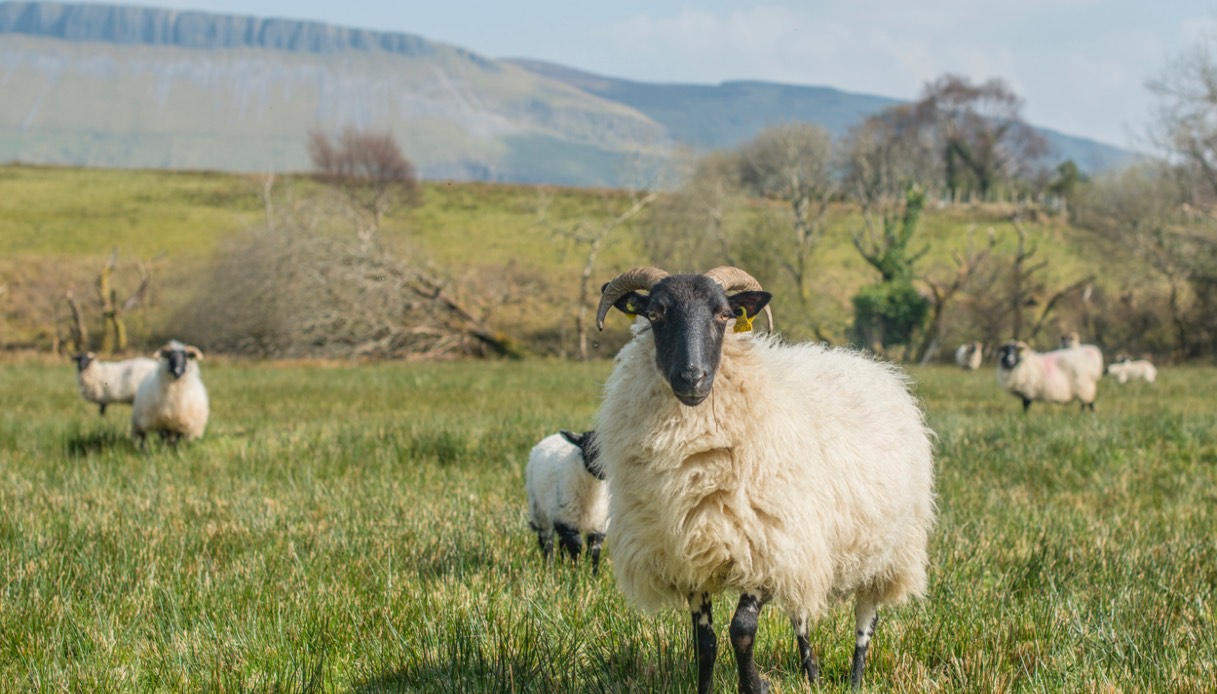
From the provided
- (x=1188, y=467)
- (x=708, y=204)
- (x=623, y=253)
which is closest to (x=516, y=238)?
(x=623, y=253)

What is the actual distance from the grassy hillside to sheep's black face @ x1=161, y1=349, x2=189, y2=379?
Answer: 21.9m

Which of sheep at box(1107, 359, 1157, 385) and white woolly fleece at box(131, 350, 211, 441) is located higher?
sheep at box(1107, 359, 1157, 385)

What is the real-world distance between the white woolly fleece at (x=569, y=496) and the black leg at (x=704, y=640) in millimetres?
2219

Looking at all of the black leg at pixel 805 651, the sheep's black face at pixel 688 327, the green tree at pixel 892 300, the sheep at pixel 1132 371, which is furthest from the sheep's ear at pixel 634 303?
the green tree at pixel 892 300

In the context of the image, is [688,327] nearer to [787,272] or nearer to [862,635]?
[862,635]

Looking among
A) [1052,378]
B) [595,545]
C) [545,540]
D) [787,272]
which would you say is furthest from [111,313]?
[595,545]

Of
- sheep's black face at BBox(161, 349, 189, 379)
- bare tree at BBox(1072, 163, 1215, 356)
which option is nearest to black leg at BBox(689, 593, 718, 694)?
sheep's black face at BBox(161, 349, 189, 379)

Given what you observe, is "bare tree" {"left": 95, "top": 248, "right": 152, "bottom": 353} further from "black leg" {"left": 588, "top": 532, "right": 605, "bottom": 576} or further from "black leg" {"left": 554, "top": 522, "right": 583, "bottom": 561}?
"black leg" {"left": 588, "top": 532, "right": 605, "bottom": 576}

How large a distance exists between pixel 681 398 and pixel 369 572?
2.79 metres

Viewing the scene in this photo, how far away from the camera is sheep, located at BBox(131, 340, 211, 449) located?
11.8 m

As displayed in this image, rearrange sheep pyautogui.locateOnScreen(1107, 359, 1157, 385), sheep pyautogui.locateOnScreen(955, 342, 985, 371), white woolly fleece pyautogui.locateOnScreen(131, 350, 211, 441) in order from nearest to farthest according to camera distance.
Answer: white woolly fleece pyautogui.locateOnScreen(131, 350, 211, 441)
sheep pyautogui.locateOnScreen(1107, 359, 1157, 385)
sheep pyautogui.locateOnScreen(955, 342, 985, 371)

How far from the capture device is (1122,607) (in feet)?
15.4

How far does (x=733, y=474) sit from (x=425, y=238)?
50.4m

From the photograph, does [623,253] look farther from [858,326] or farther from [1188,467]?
[1188,467]
